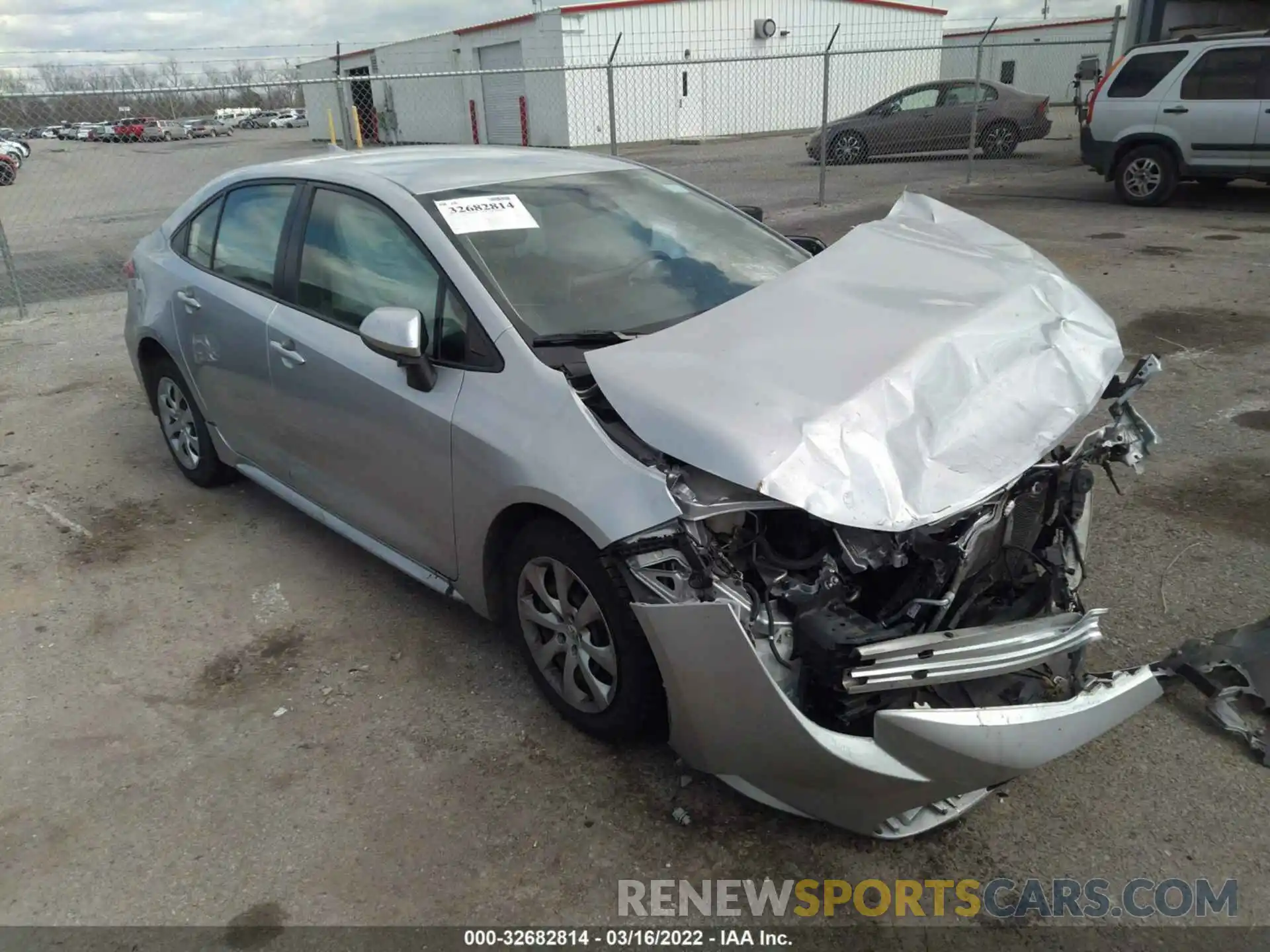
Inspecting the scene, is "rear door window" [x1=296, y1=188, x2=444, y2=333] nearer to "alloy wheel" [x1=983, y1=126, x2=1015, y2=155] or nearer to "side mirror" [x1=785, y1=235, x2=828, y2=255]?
"side mirror" [x1=785, y1=235, x2=828, y2=255]

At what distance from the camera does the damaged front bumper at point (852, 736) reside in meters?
2.13

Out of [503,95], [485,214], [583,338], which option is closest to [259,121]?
[503,95]

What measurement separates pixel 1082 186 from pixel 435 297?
45.9 feet

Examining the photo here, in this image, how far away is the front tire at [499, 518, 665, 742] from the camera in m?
2.56

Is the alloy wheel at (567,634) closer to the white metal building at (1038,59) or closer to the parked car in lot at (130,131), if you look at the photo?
the parked car in lot at (130,131)

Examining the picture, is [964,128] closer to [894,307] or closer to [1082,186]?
[1082,186]

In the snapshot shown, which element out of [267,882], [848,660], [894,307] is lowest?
[267,882]

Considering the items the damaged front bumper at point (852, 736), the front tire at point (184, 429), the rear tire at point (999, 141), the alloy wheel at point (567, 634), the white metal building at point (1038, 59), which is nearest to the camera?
the damaged front bumper at point (852, 736)

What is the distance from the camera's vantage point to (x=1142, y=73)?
1146cm

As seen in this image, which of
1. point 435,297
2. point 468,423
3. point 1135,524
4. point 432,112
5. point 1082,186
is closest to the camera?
point 468,423

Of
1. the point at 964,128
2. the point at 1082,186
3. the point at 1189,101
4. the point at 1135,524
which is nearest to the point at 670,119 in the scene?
the point at 964,128

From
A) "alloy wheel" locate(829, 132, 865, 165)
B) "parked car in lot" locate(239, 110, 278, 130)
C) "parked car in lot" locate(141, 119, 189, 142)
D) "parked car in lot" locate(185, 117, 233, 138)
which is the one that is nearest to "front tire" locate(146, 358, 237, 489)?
"parked car in lot" locate(141, 119, 189, 142)

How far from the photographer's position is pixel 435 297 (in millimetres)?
3109

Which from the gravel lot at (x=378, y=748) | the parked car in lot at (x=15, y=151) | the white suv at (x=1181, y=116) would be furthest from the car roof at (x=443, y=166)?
the parked car in lot at (x=15, y=151)
